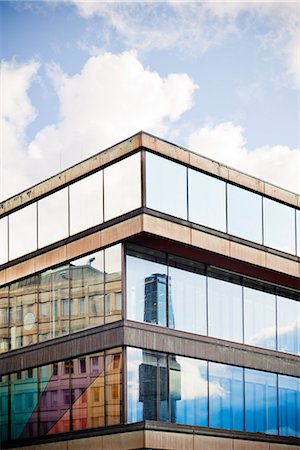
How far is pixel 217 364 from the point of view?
40.1 meters

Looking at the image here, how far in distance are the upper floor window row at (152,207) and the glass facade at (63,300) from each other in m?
1.41

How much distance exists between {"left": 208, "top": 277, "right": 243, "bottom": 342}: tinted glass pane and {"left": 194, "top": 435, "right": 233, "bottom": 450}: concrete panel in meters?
4.08

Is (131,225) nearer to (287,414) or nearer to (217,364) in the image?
(217,364)

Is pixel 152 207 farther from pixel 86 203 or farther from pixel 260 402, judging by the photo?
pixel 260 402

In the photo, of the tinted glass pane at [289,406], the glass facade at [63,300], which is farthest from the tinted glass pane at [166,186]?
the tinted glass pane at [289,406]

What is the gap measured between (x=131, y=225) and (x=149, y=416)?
6.92 meters

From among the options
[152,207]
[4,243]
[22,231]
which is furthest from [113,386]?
[4,243]

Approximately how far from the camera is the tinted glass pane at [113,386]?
3681 centimetres

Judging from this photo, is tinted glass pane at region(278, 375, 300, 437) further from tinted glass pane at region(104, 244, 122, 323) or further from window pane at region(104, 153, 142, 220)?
window pane at region(104, 153, 142, 220)

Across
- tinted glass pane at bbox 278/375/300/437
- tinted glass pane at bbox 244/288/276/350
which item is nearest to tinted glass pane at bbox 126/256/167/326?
tinted glass pane at bbox 244/288/276/350

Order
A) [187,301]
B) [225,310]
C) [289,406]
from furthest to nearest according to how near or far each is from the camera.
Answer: [289,406] → [225,310] → [187,301]

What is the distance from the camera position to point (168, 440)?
36.5m

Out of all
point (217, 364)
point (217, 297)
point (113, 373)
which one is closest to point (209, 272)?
point (217, 297)

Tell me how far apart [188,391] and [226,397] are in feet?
7.80
